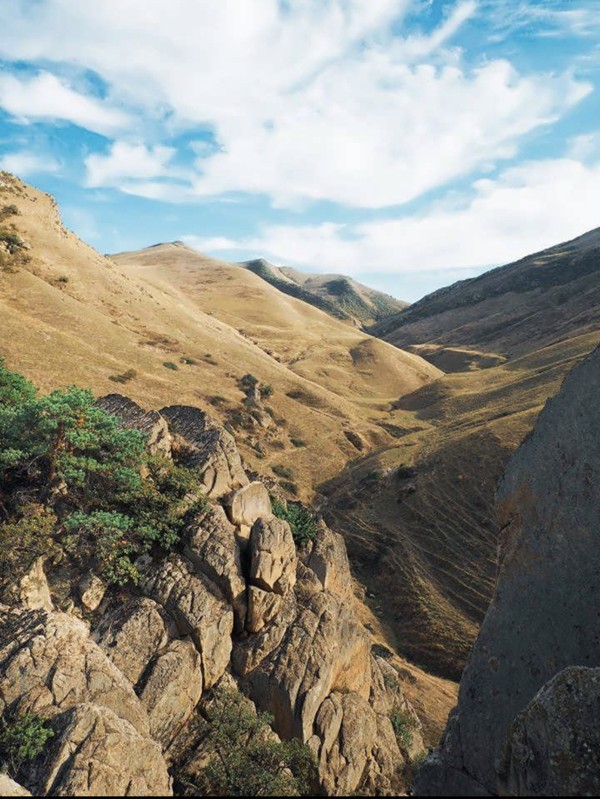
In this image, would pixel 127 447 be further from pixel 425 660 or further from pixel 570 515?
pixel 425 660

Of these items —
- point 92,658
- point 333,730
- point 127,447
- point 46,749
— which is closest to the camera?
point 46,749

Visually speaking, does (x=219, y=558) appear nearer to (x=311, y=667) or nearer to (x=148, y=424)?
(x=311, y=667)

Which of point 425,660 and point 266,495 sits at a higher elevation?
point 266,495

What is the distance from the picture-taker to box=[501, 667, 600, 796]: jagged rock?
5305 mm

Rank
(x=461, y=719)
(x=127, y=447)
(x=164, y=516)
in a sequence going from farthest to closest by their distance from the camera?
(x=127, y=447) < (x=164, y=516) < (x=461, y=719)

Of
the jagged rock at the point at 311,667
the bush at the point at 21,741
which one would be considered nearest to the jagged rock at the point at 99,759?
the bush at the point at 21,741

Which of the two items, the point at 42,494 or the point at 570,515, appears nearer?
the point at 570,515

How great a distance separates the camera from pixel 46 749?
9.32 meters

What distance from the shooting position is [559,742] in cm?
554

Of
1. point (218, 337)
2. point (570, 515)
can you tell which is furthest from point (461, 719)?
point (218, 337)

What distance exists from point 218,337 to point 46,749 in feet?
239

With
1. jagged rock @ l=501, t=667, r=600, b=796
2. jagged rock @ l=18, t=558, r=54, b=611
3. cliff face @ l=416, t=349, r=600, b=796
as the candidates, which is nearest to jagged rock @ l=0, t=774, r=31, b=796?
jagged rock @ l=18, t=558, r=54, b=611

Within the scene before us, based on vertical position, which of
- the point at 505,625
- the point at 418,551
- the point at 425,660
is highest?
the point at 505,625

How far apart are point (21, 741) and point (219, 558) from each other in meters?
6.98
